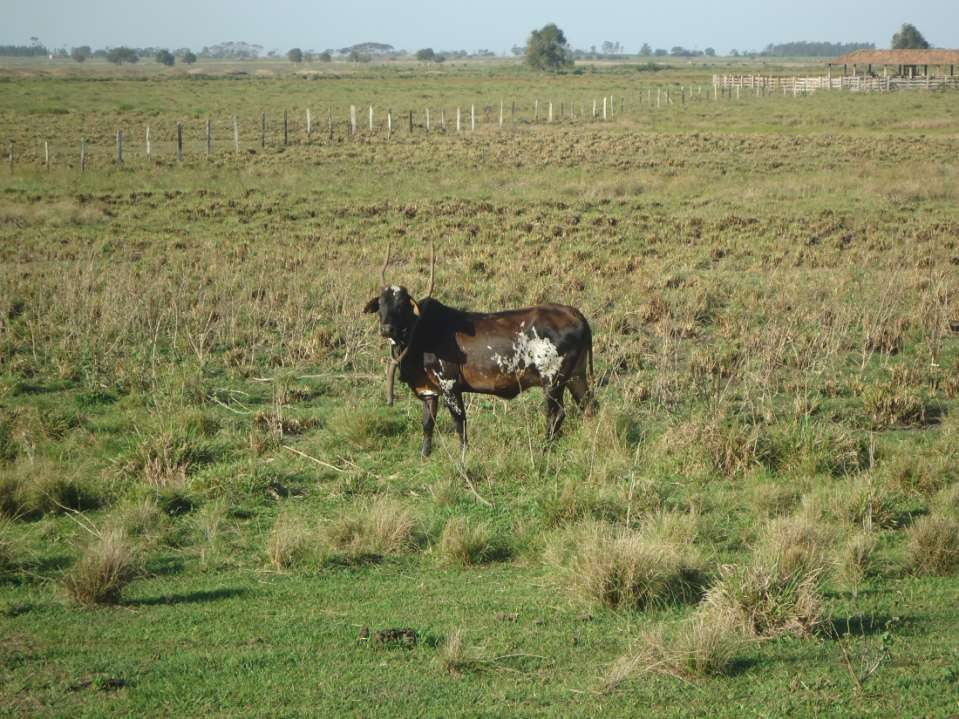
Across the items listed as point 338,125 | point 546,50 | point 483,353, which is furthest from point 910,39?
point 483,353

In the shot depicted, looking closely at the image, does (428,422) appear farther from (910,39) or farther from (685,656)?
(910,39)

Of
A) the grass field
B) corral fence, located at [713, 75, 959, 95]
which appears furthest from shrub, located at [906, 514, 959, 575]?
corral fence, located at [713, 75, 959, 95]

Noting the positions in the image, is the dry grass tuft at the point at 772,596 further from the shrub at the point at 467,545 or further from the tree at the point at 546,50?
the tree at the point at 546,50

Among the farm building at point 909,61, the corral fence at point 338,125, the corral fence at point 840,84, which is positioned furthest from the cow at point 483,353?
the farm building at point 909,61

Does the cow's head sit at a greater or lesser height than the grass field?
greater

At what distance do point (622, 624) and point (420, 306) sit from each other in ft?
13.9

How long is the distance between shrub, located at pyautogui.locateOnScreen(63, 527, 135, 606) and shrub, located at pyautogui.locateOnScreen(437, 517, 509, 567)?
7.02 feet

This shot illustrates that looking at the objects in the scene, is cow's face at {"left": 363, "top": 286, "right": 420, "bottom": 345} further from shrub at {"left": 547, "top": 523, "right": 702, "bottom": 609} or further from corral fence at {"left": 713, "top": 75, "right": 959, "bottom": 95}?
corral fence at {"left": 713, "top": 75, "right": 959, "bottom": 95}

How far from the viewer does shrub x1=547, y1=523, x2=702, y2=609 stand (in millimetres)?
6945

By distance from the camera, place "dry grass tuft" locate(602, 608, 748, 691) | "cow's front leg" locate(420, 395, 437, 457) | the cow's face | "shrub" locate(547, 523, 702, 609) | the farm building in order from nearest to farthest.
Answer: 1. "dry grass tuft" locate(602, 608, 748, 691)
2. "shrub" locate(547, 523, 702, 609)
3. the cow's face
4. "cow's front leg" locate(420, 395, 437, 457)
5. the farm building

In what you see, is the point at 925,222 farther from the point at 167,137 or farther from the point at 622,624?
the point at 167,137

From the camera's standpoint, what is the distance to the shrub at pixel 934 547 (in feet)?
24.8

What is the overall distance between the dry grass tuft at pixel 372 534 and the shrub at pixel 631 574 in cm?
131

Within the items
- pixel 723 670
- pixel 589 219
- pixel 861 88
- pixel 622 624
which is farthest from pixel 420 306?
pixel 861 88
